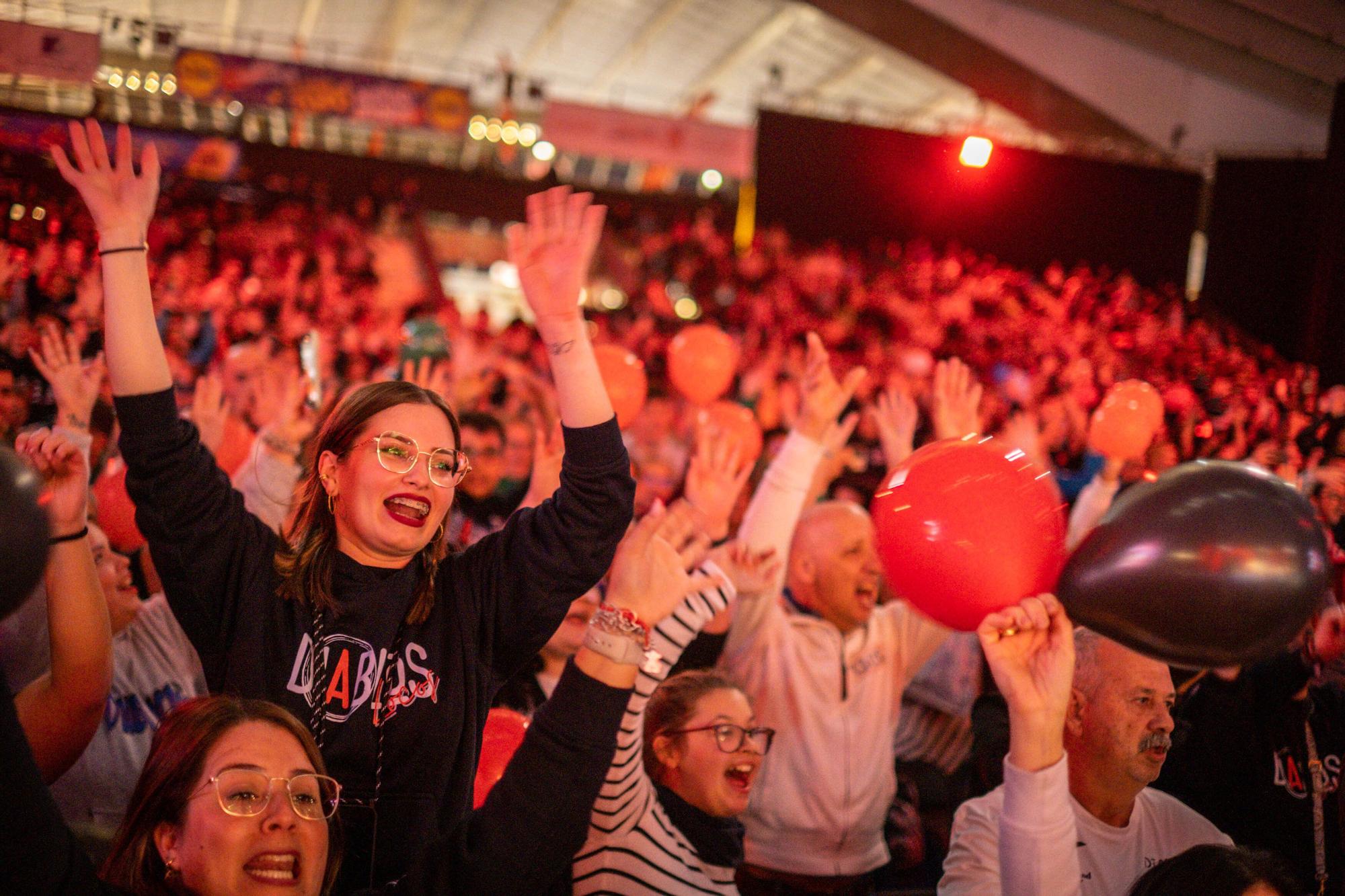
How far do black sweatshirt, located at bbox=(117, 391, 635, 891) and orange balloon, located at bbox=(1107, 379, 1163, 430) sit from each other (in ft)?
7.54

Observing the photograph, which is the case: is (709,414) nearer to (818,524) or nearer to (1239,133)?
(818,524)

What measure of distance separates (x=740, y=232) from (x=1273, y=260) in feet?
13.8

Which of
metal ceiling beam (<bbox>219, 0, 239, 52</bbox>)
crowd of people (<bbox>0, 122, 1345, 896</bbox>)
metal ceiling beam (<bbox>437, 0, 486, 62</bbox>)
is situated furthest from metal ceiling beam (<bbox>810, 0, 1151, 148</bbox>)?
metal ceiling beam (<bbox>219, 0, 239, 52</bbox>)

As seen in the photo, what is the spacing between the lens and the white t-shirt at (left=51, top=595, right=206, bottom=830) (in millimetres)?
1997

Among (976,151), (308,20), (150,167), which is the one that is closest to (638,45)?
(308,20)

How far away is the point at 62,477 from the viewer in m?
1.45

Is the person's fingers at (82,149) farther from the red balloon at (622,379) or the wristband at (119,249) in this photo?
the red balloon at (622,379)

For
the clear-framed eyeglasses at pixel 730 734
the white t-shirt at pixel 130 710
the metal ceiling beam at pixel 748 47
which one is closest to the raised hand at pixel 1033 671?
the clear-framed eyeglasses at pixel 730 734

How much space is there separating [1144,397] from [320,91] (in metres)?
8.61

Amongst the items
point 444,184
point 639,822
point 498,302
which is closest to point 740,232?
point 444,184

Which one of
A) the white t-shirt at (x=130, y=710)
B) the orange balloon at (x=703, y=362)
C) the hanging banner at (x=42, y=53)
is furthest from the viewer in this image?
the orange balloon at (x=703, y=362)

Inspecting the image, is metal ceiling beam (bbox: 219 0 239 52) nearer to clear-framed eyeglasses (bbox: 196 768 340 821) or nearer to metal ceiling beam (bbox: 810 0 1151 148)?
metal ceiling beam (bbox: 810 0 1151 148)

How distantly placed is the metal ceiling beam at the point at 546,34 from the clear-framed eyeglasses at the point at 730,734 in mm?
15366

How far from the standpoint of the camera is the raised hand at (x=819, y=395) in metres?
2.58
